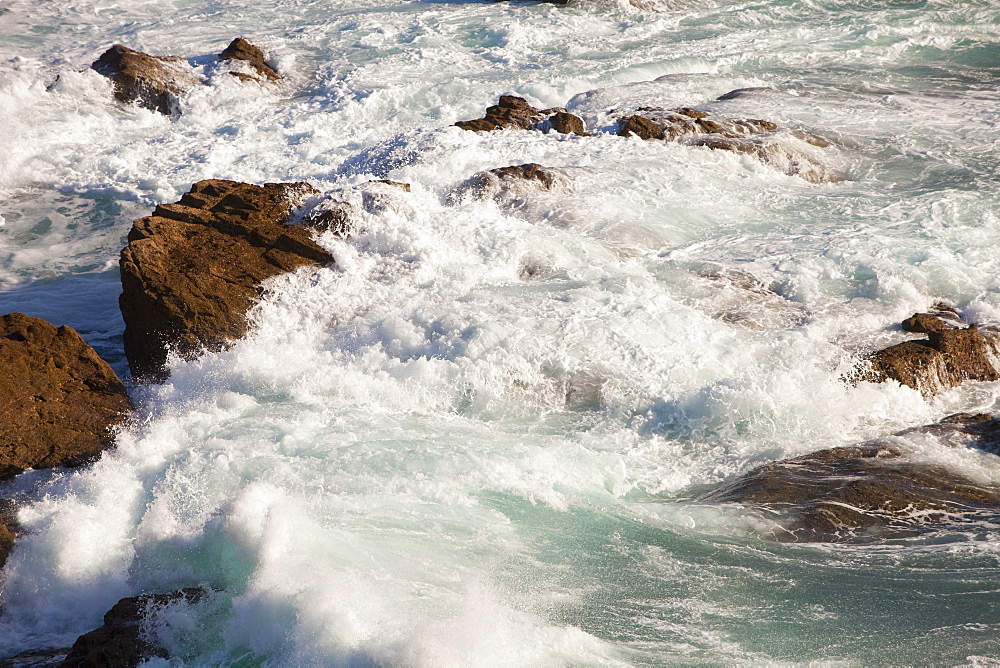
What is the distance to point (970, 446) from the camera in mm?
5293

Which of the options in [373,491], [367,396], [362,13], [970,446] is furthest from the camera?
[362,13]

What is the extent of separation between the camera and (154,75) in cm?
1351

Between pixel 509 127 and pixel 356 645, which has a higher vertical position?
pixel 509 127

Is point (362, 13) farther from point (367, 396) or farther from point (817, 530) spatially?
point (817, 530)

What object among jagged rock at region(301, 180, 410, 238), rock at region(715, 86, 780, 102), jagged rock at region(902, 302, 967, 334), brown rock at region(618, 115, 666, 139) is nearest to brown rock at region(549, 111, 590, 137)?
brown rock at region(618, 115, 666, 139)

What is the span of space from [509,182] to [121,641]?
6427 mm

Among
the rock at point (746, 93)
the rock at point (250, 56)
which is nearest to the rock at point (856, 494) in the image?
the rock at point (746, 93)

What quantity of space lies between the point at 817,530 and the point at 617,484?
122cm

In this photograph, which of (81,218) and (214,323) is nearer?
(214,323)

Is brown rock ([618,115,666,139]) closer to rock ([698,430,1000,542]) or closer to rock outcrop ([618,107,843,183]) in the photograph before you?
rock outcrop ([618,107,843,183])

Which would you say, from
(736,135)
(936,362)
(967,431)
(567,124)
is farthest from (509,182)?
(967,431)

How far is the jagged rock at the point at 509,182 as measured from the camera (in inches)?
348

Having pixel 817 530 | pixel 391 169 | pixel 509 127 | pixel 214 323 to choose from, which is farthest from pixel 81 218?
pixel 817 530

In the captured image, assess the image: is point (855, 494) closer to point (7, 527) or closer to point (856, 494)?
point (856, 494)
